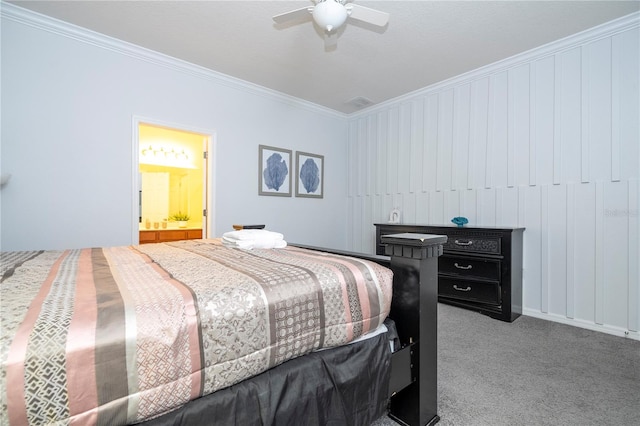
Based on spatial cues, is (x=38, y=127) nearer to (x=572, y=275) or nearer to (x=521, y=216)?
(x=521, y=216)

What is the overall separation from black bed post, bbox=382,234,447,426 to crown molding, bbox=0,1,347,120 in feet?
10.4

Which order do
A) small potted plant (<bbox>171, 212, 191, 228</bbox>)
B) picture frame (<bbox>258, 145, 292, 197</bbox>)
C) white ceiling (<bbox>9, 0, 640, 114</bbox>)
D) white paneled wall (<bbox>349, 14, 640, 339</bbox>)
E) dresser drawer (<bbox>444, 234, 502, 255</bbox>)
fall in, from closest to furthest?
white ceiling (<bbox>9, 0, 640, 114</bbox>)
white paneled wall (<bbox>349, 14, 640, 339</bbox>)
dresser drawer (<bbox>444, 234, 502, 255</bbox>)
picture frame (<bbox>258, 145, 292, 197</bbox>)
small potted plant (<bbox>171, 212, 191, 228</bbox>)

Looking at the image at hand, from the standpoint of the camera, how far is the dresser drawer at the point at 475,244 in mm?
2869

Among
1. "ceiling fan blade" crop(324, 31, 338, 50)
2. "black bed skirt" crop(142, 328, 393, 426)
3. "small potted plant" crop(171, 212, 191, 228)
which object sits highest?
"ceiling fan blade" crop(324, 31, 338, 50)

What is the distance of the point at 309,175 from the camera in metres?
4.48

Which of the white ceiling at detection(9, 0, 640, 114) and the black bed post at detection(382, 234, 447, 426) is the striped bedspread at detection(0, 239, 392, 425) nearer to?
the black bed post at detection(382, 234, 447, 426)

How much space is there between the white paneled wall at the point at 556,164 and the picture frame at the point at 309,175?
1458 mm

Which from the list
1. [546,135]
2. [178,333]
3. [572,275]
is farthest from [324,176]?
[178,333]

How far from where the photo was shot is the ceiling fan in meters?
1.89

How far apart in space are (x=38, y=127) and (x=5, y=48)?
65cm

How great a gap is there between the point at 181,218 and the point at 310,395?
14.4 ft

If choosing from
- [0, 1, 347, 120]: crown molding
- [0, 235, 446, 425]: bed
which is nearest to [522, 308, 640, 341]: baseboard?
[0, 235, 446, 425]: bed

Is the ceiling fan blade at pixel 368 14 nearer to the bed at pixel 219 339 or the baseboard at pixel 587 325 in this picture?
the bed at pixel 219 339

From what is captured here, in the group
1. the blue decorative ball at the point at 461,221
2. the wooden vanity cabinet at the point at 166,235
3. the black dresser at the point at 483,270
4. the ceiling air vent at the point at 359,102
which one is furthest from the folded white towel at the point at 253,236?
the ceiling air vent at the point at 359,102
